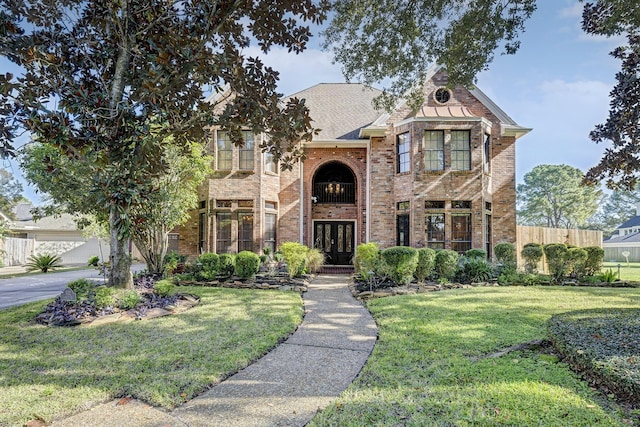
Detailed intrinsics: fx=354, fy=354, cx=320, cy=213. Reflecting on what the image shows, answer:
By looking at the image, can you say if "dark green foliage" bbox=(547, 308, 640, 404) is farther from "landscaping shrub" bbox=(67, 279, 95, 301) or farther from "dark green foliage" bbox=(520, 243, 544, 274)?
"landscaping shrub" bbox=(67, 279, 95, 301)

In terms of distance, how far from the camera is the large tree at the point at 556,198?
125 ft

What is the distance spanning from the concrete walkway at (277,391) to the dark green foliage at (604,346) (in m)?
2.31

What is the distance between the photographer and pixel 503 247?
1238cm

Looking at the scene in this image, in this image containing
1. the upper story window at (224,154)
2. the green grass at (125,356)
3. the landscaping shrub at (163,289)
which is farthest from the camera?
the upper story window at (224,154)

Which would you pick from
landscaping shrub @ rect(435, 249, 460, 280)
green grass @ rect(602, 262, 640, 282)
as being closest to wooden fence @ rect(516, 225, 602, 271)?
green grass @ rect(602, 262, 640, 282)

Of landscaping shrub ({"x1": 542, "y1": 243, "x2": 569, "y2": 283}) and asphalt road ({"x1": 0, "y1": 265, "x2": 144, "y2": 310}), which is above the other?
landscaping shrub ({"x1": 542, "y1": 243, "x2": 569, "y2": 283})

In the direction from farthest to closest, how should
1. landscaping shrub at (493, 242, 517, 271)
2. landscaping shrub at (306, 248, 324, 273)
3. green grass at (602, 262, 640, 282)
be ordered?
green grass at (602, 262, 640, 282) < landscaping shrub at (306, 248, 324, 273) < landscaping shrub at (493, 242, 517, 271)

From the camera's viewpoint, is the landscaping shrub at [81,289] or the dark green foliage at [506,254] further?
the dark green foliage at [506,254]

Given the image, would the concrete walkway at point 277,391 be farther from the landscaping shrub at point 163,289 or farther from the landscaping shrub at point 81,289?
the landscaping shrub at point 81,289

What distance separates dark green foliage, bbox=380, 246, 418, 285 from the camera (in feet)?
32.3

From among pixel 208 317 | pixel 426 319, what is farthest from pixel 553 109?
pixel 208 317

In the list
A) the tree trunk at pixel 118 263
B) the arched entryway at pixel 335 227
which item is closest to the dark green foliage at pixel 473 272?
the arched entryway at pixel 335 227

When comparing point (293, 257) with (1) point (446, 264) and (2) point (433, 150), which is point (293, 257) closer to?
(1) point (446, 264)

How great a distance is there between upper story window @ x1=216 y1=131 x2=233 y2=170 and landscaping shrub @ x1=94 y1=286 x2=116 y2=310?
844 centimetres
